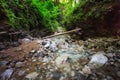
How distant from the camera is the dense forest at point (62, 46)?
2127 mm

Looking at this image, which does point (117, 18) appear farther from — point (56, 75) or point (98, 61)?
point (56, 75)

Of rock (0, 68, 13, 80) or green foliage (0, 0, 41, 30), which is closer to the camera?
rock (0, 68, 13, 80)

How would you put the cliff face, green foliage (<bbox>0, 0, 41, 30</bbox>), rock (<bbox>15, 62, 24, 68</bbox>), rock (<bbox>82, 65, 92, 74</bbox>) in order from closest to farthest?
1. rock (<bbox>82, 65, 92, 74</bbox>)
2. rock (<bbox>15, 62, 24, 68</bbox>)
3. the cliff face
4. green foliage (<bbox>0, 0, 41, 30</bbox>)

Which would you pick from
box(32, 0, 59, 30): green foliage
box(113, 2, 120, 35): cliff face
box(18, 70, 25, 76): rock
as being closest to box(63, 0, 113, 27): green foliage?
box(113, 2, 120, 35): cliff face

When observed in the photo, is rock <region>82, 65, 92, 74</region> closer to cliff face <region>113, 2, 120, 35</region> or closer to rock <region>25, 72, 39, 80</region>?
rock <region>25, 72, 39, 80</region>

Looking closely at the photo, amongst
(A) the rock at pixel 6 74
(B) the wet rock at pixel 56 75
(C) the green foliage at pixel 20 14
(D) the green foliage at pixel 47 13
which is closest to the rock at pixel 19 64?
(A) the rock at pixel 6 74

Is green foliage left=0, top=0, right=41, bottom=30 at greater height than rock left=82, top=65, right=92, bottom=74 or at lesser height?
greater

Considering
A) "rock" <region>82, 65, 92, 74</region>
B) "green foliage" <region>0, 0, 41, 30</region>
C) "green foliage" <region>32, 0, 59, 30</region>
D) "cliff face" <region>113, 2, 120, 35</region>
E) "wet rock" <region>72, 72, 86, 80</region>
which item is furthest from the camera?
"green foliage" <region>32, 0, 59, 30</region>

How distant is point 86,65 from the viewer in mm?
2316

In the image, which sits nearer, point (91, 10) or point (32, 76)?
point (32, 76)

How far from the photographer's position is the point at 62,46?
3818 mm

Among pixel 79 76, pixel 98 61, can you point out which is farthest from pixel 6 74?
pixel 98 61

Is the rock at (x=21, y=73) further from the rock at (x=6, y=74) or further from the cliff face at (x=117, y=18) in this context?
the cliff face at (x=117, y=18)

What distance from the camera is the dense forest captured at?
2127mm
